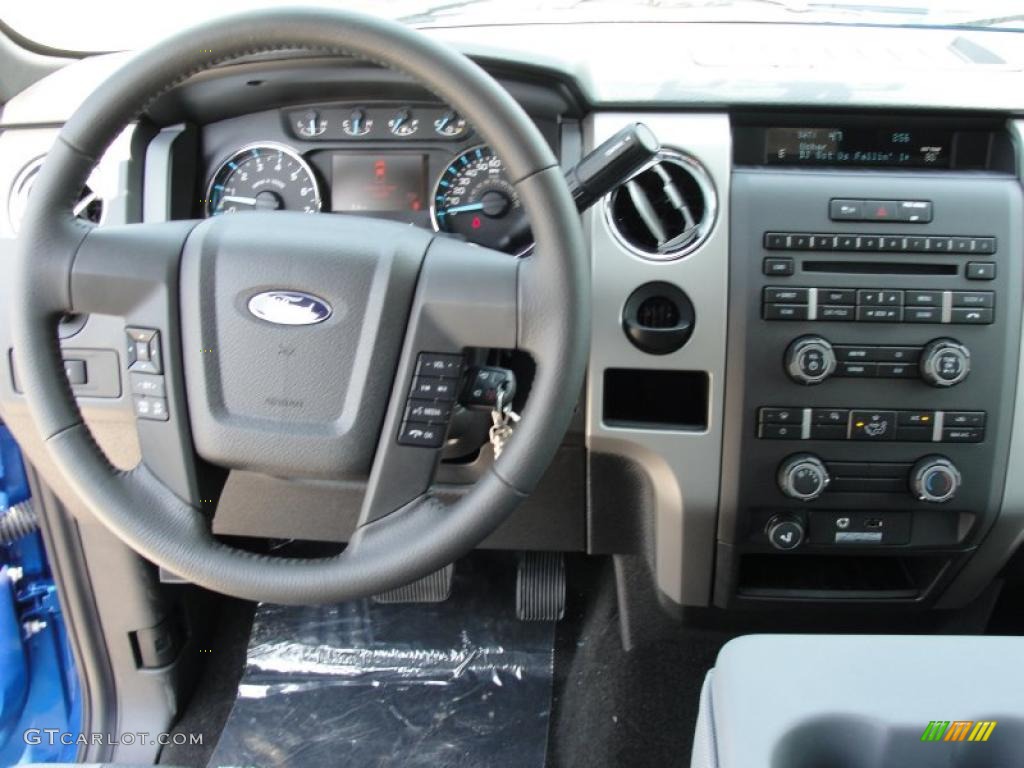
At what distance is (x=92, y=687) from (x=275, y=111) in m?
1.08

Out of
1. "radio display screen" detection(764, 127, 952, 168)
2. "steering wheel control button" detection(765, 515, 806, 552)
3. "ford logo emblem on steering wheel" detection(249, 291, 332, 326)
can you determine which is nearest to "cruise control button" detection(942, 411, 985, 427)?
"steering wheel control button" detection(765, 515, 806, 552)

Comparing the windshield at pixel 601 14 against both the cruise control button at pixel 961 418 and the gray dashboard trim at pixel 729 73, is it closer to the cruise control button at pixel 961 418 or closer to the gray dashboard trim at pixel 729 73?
the gray dashboard trim at pixel 729 73

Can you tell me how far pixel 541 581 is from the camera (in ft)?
5.57

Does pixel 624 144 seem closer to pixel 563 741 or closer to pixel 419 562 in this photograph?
pixel 419 562

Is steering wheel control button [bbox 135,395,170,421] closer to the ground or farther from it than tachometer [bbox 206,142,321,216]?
closer to the ground

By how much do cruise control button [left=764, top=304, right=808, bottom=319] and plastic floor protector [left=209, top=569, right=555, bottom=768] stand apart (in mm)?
845

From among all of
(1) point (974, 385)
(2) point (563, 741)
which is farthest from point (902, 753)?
(2) point (563, 741)

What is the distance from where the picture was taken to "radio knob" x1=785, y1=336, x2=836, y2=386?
1.19m

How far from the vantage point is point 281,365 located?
3.40 ft

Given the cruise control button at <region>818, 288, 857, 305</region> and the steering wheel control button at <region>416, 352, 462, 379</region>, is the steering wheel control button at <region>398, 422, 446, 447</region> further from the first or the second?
the cruise control button at <region>818, 288, 857, 305</region>

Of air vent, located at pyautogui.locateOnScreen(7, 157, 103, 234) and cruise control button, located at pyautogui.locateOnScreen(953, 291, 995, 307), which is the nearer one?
cruise control button, located at pyautogui.locateOnScreen(953, 291, 995, 307)

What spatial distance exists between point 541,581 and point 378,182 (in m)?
0.78

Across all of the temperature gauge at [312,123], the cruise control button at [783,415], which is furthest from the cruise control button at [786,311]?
the temperature gauge at [312,123]

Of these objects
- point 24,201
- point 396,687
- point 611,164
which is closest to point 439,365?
point 611,164
